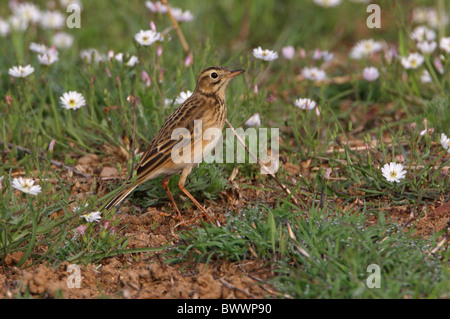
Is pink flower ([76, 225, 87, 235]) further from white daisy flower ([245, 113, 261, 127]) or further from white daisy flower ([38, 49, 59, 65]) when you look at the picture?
white daisy flower ([38, 49, 59, 65])

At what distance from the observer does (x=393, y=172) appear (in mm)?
5539

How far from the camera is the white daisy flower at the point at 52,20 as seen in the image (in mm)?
9914

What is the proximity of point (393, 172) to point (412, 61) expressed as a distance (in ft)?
8.62

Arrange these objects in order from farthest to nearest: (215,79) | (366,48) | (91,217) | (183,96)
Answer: (366,48) → (183,96) → (215,79) → (91,217)

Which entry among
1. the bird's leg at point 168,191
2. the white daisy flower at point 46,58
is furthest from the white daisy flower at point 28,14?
the bird's leg at point 168,191

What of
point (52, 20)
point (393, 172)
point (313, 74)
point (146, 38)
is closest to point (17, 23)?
point (52, 20)

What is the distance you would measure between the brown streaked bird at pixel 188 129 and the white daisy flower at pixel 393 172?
→ 1526mm

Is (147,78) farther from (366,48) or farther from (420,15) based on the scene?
(420,15)

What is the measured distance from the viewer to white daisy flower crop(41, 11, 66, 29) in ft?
32.5

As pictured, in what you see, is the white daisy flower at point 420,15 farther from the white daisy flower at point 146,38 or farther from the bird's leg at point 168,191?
the bird's leg at point 168,191

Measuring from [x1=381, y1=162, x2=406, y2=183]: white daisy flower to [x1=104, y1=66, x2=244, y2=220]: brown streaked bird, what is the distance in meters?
1.53

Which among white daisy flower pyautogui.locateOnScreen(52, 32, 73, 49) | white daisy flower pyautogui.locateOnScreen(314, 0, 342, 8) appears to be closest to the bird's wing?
white daisy flower pyautogui.locateOnScreen(52, 32, 73, 49)

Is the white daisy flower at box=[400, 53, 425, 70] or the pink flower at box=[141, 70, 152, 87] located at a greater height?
the white daisy flower at box=[400, 53, 425, 70]
